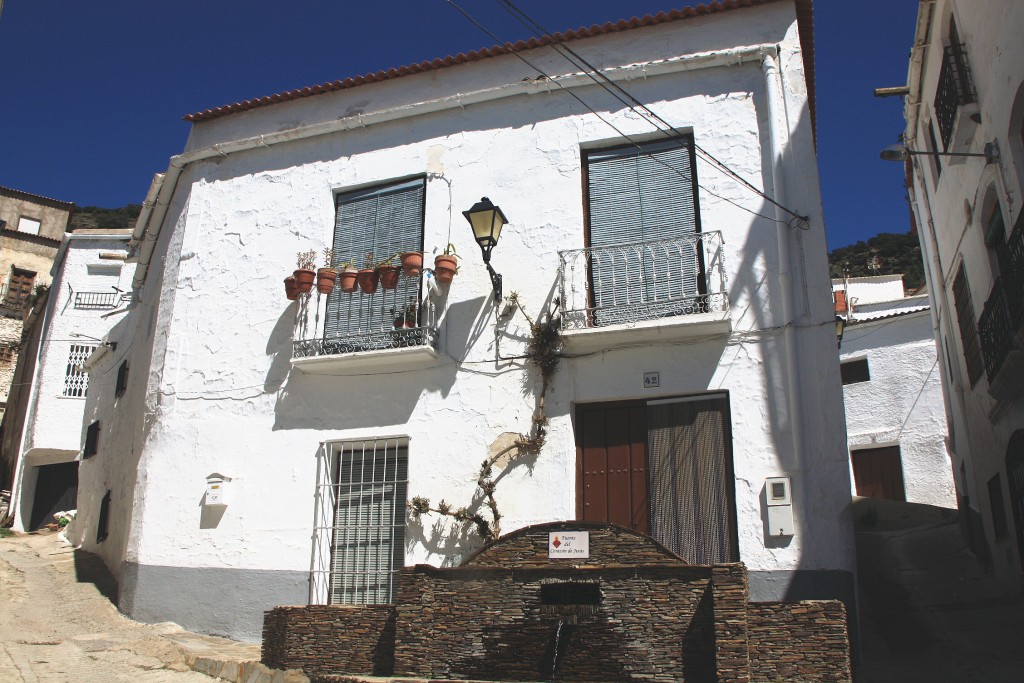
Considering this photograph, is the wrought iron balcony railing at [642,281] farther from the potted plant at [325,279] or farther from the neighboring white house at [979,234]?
the neighboring white house at [979,234]

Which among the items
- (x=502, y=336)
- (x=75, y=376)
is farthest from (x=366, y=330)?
(x=75, y=376)

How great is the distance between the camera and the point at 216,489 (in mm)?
9492

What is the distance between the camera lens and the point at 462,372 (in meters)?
9.23

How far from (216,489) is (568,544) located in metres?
4.51

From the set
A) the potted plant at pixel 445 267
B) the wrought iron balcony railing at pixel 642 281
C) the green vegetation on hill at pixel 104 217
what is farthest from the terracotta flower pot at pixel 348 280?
the green vegetation on hill at pixel 104 217

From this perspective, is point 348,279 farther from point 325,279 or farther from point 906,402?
point 906,402

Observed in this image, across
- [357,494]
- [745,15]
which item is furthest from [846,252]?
[357,494]

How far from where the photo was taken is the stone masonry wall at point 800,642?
19.5ft

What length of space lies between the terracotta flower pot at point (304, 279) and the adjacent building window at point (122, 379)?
3947mm

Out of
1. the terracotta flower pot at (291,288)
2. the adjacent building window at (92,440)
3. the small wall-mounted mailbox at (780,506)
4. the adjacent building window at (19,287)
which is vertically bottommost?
the small wall-mounted mailbox at (780,506)

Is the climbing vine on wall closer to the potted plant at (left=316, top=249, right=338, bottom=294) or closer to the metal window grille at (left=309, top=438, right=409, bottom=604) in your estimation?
the metal window grille at (left=309, top=438, right=409, bottom=604)

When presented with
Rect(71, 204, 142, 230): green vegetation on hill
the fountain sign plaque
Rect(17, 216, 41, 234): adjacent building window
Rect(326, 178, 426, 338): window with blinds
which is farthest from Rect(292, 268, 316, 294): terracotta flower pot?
Rect(71, 204, 142, 230): green vegetation on hill

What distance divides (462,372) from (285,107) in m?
4.63

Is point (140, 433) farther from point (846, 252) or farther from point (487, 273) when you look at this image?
point (846, 252)
